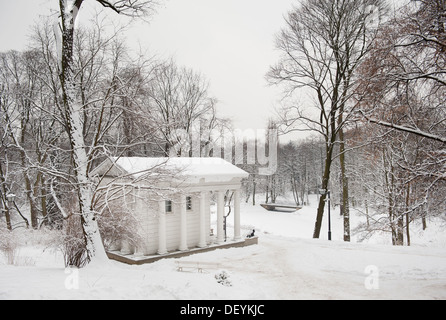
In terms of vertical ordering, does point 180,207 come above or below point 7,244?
Result: above

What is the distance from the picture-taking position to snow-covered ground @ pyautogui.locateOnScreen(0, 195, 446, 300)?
7391mm

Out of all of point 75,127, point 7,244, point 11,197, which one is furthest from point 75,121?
point 11,197

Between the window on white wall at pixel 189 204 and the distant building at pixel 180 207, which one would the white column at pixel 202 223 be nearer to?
the distant building at pixel 180 207

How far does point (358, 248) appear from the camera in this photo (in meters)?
16.8

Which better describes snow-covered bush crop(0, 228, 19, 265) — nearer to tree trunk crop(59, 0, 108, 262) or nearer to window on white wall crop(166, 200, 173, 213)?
tree trunk crop(59, 0, 108, 262)

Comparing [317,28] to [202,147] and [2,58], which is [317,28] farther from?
[2,58]

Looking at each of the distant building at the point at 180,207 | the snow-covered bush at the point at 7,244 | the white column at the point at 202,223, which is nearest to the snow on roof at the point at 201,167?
the distant building at the point at 180,207

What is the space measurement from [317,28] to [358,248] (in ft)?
41.8

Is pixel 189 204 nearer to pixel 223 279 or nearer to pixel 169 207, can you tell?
pixel 169 207

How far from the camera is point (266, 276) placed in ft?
39.5

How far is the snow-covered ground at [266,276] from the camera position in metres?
7.39
